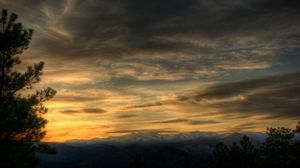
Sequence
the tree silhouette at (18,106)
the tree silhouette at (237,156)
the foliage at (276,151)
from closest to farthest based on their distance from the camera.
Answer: the tree silhouette at (18,106)
the foliage at (276,151)
the tree silhouette at (237,156)

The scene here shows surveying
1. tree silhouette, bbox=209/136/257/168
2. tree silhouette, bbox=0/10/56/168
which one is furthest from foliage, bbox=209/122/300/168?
tree silhouette, bbox=0/10/56/168

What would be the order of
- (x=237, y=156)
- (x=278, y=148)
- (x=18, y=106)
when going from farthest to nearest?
(x=237, y=156) < (x=278, y=148) < (x=18, y=106)

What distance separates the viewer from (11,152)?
27.2 meters

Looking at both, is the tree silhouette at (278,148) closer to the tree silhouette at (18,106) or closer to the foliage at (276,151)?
the foliage at (276,151)

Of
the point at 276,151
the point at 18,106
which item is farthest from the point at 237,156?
the point at 18,106

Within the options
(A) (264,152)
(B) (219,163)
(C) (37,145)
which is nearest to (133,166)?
(B) (219,163)

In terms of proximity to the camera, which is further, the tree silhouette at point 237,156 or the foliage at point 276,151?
the tree silhouette at point 237,156

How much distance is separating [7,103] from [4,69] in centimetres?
282

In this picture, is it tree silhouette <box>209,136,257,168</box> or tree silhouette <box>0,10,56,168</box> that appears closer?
tree silhouette <box>0,10,56,168</box>

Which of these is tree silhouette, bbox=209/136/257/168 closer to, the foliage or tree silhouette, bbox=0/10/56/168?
the foliage

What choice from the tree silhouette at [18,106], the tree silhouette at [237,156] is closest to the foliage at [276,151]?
the tree silhouette at [237,156]

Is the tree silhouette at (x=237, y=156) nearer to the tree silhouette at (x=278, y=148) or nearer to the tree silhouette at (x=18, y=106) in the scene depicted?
the tree silhouette at (x=278, y=148)

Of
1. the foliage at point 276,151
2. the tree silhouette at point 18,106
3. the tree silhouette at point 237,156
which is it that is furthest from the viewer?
the tree silhouette at point 237,156

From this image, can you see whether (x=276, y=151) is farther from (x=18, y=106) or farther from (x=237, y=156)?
(x=18, y=106)
